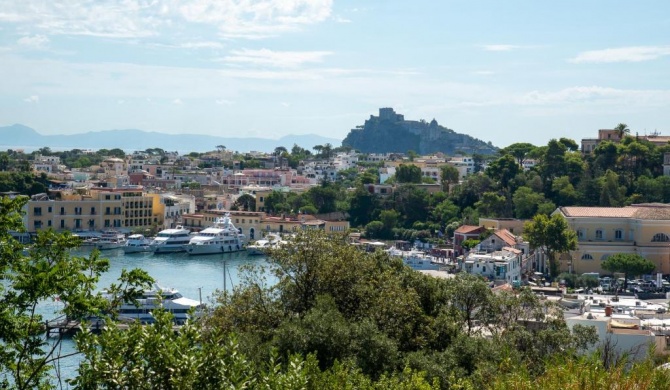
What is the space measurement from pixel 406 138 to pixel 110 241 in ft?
181

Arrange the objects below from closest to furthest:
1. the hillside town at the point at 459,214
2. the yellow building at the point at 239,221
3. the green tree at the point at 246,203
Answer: the hillside town at the point at 459,214 < the yellow building at the point at 239,221 < the green tree at the point at 246,203

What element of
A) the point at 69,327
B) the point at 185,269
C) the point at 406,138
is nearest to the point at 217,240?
the point at 185,269

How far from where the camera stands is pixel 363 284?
8930 millimetres

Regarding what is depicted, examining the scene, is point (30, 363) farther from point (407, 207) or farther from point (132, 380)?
point (407, 207)

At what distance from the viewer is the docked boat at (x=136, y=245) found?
29945 millimetres

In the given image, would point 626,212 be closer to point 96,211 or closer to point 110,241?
point 110,241

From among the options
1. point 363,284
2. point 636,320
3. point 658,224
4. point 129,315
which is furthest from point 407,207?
point 363,284

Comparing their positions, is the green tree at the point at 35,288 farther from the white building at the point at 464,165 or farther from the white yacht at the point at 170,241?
the white building at the point at 464,165

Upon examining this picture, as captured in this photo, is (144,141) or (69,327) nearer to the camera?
(69,327)

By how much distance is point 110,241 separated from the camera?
1193 inches

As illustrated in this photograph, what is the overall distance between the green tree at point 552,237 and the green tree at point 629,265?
94 centimetres

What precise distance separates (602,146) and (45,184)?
60.3ft

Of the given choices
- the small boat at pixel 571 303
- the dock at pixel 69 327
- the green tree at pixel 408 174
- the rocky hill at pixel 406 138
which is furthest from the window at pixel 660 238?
the rocky hill at pixel 406 138

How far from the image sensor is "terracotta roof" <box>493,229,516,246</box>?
949 inches
